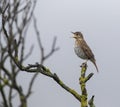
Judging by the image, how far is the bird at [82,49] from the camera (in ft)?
50.1

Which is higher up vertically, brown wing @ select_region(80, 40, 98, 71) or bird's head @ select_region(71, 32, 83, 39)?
bird's head @ select_region(71, 32, 83, 39)

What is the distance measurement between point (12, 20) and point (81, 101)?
4.37m

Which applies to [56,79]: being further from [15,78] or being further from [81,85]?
[15,78]

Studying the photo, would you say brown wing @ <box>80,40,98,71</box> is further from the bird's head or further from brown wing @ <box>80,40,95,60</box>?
the bird's head

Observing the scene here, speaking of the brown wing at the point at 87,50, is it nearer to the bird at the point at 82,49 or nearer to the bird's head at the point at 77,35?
the bird at the point at 82,49

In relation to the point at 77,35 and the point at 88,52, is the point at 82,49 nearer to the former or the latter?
the point at 88,52

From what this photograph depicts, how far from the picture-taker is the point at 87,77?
10.7 metres

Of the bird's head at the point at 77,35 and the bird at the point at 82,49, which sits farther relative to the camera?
the bird's head at the point at 77,35

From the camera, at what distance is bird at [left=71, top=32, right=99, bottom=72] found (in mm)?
15281

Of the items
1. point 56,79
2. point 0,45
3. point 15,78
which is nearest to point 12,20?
point 0,45

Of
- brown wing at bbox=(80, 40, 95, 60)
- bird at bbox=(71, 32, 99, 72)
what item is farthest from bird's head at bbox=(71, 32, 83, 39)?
brown wing at bbox=(80, 40, 95, 60)

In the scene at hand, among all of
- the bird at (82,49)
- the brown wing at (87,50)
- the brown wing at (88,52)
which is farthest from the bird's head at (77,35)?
the brown wing at (88,52)

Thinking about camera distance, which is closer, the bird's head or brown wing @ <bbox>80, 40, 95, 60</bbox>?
brown wing @ <bbox>80, 40, 95, 60</bbox>

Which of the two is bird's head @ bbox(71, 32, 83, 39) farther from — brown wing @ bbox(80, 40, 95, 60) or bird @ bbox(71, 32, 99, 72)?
brown wing @ bbox(80, 40, 95, 60)
